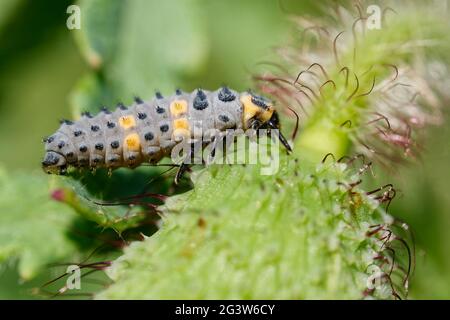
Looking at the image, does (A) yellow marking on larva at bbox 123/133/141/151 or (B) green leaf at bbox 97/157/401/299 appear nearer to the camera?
(B) green leaf at bbox 97/157/401/299

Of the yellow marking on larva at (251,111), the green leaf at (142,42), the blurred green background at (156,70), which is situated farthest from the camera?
the blurred green background at (156,70)

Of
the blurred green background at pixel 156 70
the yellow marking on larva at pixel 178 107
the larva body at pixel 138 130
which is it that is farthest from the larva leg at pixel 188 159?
the blurred green background at pixel 156 70

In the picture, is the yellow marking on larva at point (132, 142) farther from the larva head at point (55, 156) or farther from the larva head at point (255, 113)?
the larva head at point (255, 113)

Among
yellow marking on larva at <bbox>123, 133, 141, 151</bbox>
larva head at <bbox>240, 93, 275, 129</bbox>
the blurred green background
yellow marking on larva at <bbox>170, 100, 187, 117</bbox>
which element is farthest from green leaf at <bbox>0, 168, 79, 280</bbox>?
larva head at <bbox>240, 93, 275, 129</bbox>

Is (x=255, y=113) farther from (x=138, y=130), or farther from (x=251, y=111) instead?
(x=138, y=130)

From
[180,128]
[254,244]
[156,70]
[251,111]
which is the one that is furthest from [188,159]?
[156,70]

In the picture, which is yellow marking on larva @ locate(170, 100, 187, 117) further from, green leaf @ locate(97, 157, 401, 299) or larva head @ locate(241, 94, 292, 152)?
green leaf @ locate(97, 157, 401, 299)

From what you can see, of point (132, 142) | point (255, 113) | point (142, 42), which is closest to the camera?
point (132, 142)

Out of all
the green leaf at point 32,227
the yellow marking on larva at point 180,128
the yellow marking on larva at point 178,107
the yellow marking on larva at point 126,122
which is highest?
the yellow marking on larva at point 178,107
